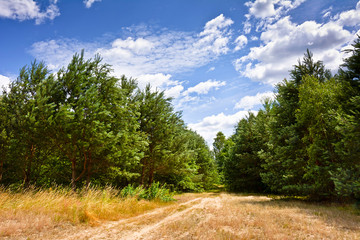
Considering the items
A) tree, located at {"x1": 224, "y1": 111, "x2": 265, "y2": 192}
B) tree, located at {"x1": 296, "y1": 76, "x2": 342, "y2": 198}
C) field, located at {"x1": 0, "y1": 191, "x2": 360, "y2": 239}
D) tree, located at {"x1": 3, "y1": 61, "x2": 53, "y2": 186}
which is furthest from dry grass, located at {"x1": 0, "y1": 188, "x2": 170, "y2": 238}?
tree, located at {"x1": 224, "y1": 111, "x2": 265, "y2": 192}

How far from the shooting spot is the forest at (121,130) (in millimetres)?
11258

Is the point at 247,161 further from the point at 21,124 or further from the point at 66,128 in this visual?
the point at 21,124

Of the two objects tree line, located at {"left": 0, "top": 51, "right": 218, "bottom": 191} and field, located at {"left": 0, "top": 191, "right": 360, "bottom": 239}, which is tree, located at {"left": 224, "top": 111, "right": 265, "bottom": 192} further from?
field, located at {"left": 0, "top": 191, "right": 360, "bottom": 239}

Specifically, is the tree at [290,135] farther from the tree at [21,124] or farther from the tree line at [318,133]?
the tree at [21,124]

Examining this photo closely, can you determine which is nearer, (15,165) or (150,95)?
(15,165)

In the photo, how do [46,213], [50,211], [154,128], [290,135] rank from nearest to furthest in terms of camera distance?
1. [46,213]
2. [50,211]
3. [290,135]
4. [154,128]

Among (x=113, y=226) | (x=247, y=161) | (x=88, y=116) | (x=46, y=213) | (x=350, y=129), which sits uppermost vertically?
(x=88, y=116)

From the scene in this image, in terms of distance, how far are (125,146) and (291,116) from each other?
45.1ft

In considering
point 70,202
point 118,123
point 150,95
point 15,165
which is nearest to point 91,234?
point 70,202

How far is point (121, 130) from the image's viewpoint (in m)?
13.7

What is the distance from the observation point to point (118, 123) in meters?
13.7

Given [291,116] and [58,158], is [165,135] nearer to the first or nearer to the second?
[58,158]

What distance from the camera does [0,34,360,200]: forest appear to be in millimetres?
11258

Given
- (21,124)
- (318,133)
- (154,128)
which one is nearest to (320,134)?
(318,133)
